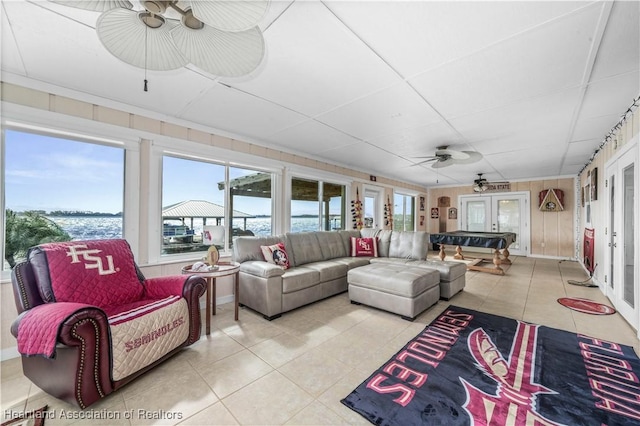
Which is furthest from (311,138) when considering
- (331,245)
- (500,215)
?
(500,215)

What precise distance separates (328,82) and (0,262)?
3.27 m

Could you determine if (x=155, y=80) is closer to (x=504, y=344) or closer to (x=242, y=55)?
(x=242, y=55)

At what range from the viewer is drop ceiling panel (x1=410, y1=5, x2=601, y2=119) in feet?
5.50

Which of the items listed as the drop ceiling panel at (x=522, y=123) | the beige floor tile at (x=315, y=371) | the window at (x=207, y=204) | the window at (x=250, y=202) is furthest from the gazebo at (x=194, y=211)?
the drop ceiling panel at (x=522, y=123)

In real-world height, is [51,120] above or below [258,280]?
above

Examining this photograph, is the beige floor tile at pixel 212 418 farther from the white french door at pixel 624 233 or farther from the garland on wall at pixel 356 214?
the garland on wall at pixel 356 214

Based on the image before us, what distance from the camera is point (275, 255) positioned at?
352 cm

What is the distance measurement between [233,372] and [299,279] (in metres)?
1.36

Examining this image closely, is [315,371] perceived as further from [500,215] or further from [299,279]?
[500,215]

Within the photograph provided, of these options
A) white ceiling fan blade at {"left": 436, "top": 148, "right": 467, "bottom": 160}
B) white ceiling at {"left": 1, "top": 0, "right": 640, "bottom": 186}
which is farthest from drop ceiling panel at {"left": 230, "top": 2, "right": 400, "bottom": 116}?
white ceiling fan blade at {"left": 436, "top": 148, "right": 467, "bottom": 160}

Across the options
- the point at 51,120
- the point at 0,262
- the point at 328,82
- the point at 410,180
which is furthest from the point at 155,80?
the point at 410,180

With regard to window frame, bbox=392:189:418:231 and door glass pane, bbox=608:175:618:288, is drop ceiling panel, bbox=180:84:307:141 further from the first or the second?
window frame, bbox=392:189:418:231

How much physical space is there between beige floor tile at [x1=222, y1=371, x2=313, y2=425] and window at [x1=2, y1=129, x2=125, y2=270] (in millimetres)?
2305

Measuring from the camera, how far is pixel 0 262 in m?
2.20
